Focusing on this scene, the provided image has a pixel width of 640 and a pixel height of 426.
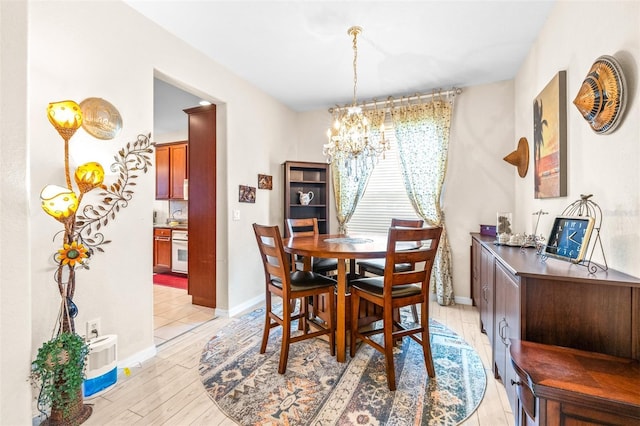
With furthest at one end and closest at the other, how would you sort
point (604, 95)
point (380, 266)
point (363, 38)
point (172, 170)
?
point (172, 170) < point (380, 266) < point (363, 38) < point (604, 95)

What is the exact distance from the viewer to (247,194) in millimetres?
3369

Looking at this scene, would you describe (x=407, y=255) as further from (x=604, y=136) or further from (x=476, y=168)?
(x=476, y=168)

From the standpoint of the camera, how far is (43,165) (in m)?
1.64

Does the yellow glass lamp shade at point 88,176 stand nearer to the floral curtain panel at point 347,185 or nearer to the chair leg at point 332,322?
the chair leg at point 332,322

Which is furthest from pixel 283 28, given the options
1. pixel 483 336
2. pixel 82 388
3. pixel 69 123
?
pixel 483 336

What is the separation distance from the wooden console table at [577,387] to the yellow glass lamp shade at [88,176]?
7.50ft

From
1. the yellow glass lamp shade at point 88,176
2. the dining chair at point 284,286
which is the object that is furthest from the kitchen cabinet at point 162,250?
the yellow glass lamp shade at point 88,176

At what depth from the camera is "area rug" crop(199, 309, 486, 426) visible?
1599 mm

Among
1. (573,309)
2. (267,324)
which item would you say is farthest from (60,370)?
(573,309)

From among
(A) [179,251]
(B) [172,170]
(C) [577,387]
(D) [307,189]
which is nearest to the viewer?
(C) [577,387]

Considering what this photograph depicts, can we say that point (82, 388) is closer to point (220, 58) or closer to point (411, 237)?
point (411, 237)

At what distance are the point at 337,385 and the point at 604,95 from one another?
222 centimetres

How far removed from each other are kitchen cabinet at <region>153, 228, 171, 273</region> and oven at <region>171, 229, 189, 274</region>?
110 mm

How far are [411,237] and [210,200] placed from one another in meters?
2.35
